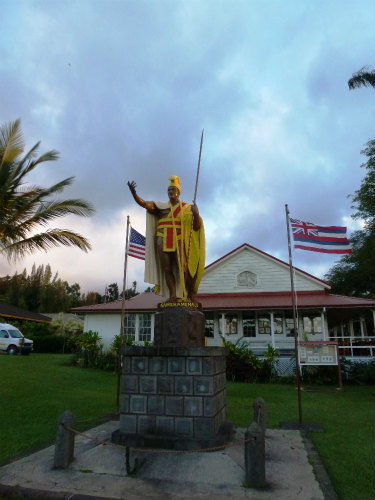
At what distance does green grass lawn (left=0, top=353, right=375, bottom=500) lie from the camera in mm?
5133

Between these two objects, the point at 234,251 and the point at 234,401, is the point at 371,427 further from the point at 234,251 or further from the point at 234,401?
the point at 234,251

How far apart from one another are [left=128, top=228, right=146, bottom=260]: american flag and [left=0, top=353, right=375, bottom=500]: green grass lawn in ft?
14.0

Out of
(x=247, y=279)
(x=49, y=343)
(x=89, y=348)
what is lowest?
(x=89, y=348)

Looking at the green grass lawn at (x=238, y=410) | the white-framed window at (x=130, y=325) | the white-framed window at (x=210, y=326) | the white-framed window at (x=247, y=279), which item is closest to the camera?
the green grass lawn at (x=238, y=410)

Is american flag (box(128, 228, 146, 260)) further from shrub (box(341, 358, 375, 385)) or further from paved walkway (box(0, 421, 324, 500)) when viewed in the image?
shrub (box(341, 358, 375, 385))

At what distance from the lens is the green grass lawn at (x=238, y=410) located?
5133 millimetres

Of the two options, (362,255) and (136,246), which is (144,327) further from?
(362,255)

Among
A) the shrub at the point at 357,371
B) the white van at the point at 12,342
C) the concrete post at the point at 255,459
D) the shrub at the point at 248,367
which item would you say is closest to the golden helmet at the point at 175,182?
the concrete post at the point at 255,459

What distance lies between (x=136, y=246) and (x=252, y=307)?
8.36 metres

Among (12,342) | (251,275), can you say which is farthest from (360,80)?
(12,342)

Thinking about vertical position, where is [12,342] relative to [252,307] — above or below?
below

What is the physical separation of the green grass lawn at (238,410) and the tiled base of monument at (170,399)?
1.60m

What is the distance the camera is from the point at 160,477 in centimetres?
448

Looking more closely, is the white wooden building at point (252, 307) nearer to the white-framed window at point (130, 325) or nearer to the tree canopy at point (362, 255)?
the white-framed window at point (130, 325)
